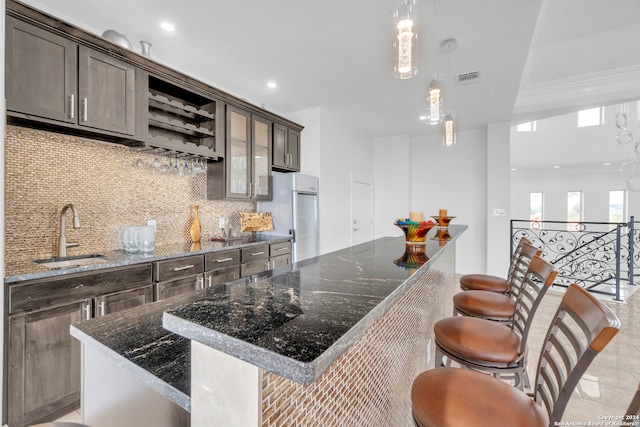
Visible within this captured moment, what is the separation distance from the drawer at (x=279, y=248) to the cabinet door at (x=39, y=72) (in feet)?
6.67

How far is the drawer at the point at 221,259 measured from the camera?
2605 millimetres

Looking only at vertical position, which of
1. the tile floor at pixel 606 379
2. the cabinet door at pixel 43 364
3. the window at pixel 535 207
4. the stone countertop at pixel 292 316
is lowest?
the tile floor at pixel 606 379

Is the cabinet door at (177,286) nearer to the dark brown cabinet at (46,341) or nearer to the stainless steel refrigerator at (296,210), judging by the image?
the dark brown cabinet at (46,341)

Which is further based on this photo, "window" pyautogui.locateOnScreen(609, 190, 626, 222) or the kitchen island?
"window" pyautogui.locateOnScreen(609, 190, 626, 222)

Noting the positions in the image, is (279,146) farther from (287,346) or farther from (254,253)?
(287,346)

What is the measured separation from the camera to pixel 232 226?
369 centimetres

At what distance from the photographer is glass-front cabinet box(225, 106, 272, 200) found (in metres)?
3.27

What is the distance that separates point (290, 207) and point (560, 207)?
34.2 ft

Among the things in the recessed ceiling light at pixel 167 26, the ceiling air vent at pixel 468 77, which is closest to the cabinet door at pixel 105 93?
the recessed ceiling light at pixel 167 26

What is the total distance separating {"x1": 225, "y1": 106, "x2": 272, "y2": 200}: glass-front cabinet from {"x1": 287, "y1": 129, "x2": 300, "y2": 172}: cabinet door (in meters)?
0.39

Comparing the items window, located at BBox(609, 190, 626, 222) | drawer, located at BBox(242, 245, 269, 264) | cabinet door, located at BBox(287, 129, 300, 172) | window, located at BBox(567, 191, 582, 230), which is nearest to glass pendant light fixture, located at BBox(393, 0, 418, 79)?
drawer, located at BBox(242, 245, 269, 264)

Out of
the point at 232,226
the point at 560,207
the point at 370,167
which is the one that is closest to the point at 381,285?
the point at 232,226

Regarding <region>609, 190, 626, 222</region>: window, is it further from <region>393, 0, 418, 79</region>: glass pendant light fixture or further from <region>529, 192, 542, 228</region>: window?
<region>393, 0, 418, 79</region>: glass pendant light fixture

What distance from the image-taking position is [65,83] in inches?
77.8
